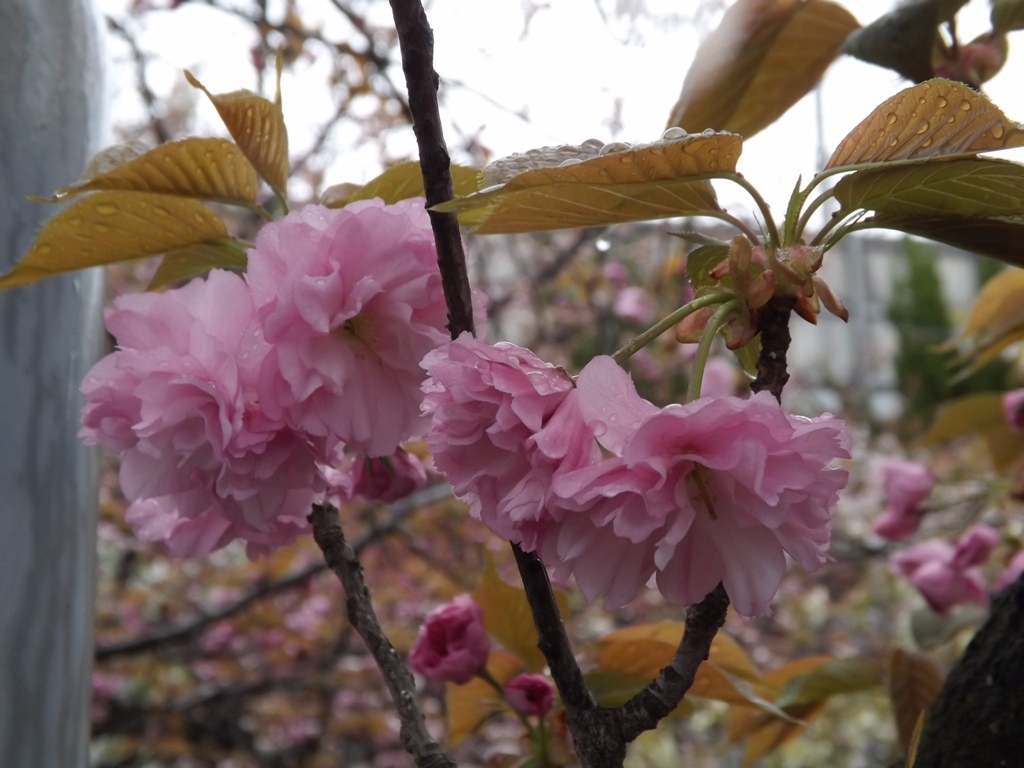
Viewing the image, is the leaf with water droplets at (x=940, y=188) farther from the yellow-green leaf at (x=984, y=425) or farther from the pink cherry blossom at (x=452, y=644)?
the yellow-green leaf at (x=984, y=425)

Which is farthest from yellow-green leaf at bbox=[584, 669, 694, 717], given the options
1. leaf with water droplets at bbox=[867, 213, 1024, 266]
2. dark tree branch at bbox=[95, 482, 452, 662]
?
dark tree branch at bbox=[95, 482, 452, 662]

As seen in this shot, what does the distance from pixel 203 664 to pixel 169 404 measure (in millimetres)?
2962

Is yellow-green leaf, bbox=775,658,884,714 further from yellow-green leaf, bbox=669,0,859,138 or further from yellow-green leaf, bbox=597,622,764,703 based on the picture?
yellow-green leaf, bbox=669,0,859,138

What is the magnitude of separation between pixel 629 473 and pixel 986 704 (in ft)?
1.26

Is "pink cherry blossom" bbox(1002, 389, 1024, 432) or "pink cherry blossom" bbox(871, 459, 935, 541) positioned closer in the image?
"pink cherry blossom" bbox(1002, 389, 1024, 432)

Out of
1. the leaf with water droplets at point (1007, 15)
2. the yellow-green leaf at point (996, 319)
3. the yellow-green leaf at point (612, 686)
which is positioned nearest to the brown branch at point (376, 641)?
the yellow-green leaf at point (612, 686)

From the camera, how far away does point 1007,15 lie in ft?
2.65

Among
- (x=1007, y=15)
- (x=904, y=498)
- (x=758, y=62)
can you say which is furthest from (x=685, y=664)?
(x=904, y=498)

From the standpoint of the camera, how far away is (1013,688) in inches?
23.5

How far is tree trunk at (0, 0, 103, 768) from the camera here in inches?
22.1

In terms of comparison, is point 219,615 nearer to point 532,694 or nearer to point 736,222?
point 532,694

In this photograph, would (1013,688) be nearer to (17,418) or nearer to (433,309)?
(433,309)

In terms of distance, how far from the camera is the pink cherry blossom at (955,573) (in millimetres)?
1260

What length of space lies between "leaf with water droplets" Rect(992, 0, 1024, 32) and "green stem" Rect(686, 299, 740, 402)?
0.54 meters
